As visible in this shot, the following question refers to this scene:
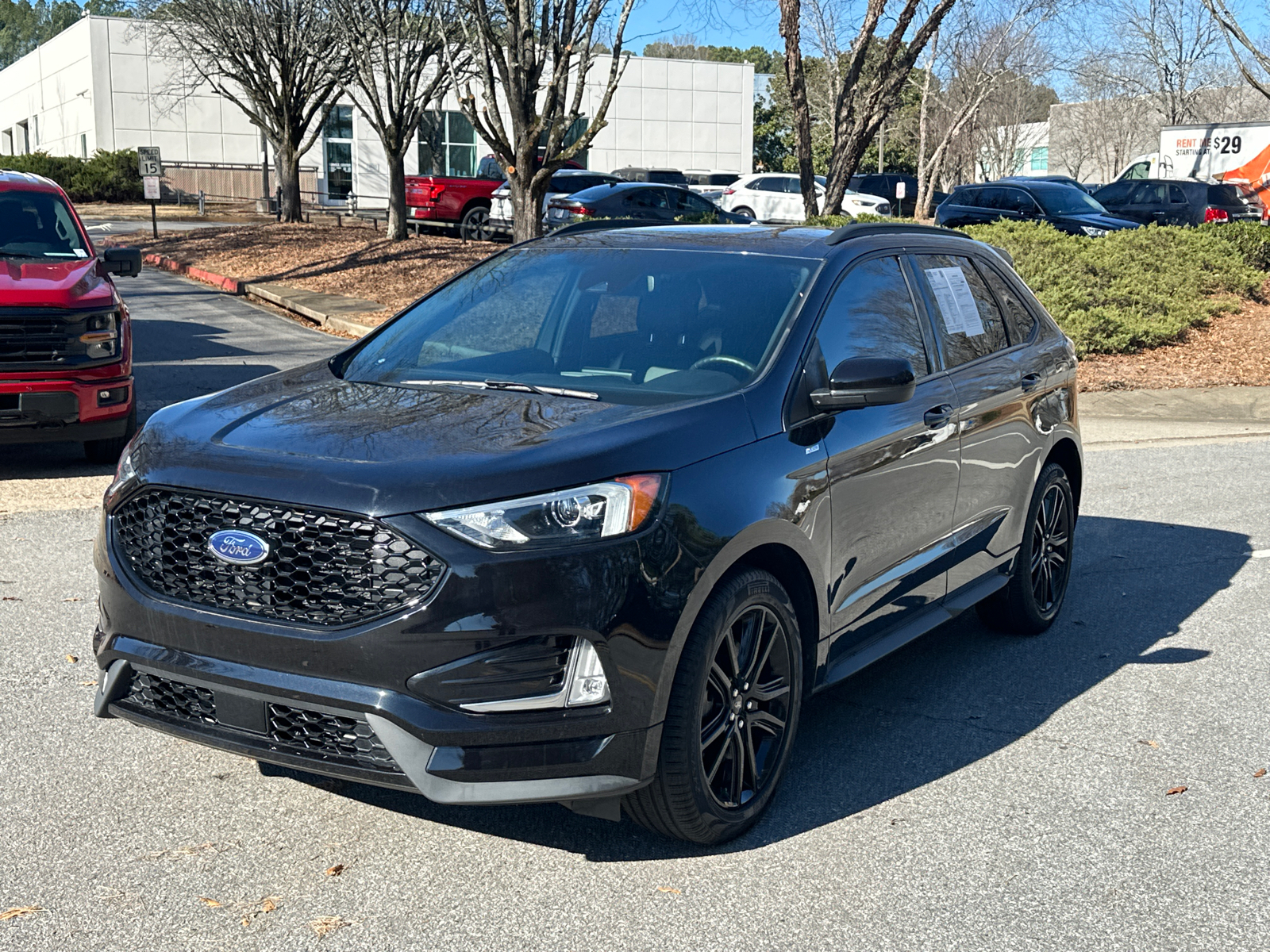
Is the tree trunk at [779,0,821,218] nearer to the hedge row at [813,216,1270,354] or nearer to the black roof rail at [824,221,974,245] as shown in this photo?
the hedge row at [813,216,1270,354]

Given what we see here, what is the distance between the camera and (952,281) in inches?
220

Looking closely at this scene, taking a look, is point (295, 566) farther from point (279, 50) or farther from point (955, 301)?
point (279, 50)

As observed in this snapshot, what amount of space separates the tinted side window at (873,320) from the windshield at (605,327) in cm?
17

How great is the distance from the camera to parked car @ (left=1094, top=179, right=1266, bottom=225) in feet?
93.6

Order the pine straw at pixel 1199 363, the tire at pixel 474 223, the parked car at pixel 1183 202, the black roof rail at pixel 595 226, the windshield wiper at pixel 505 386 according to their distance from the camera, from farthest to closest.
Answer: the tire at pixel 474 223 → the parked car at pixel 1183 202 → the pine straw at pixel 1199 363 → the black roof rail at pixel 595 226 → the windshield wiper at pixel 505 386

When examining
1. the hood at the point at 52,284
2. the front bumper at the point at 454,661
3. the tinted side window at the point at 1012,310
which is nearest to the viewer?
the front bumper at the point at 454,661

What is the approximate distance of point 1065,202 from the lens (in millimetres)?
25609

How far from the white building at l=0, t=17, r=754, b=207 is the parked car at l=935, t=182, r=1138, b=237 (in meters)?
27.7

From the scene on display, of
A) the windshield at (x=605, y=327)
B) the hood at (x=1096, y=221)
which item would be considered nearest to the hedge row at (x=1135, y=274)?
the hood at (x=1096, y=221)

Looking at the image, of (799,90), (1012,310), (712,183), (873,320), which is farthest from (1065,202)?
(873,320)

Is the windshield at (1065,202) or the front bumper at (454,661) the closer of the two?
the front bumper at (454,661)

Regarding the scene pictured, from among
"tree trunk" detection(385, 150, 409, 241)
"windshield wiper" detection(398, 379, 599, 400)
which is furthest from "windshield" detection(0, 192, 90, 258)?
"tree trunk" detection(385, 150, 409, 241)

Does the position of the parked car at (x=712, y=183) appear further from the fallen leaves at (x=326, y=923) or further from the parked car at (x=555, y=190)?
the fallen leaves at (x=326, y=923)

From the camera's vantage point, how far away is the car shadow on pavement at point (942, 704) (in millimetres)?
4098
